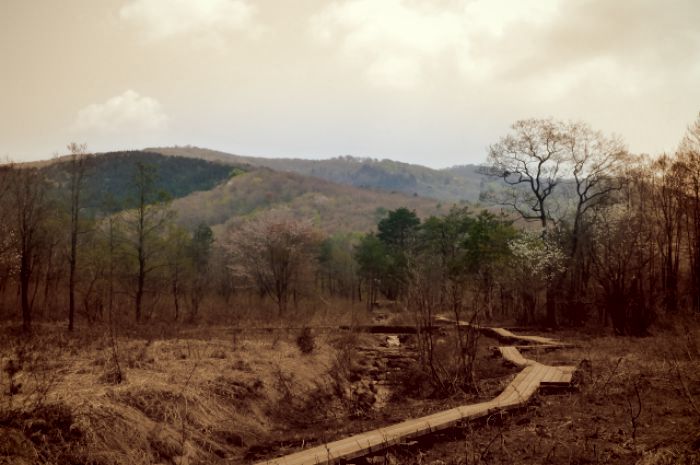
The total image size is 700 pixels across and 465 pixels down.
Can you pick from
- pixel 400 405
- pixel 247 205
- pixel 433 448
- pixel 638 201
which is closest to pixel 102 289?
pixel 400 405

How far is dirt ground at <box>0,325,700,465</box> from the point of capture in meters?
9.15

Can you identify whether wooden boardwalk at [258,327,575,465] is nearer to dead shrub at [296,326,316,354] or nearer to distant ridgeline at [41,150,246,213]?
dead shrub at [296,326,316,354]

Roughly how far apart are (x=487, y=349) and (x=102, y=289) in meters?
27.9

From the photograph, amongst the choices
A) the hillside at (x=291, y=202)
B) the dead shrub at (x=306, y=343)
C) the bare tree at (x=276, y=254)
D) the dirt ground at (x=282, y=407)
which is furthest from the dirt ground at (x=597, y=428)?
the hillside at (x=291, y=202)

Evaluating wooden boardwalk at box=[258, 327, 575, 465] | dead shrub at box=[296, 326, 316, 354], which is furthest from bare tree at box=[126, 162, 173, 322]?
wooden boardwalk at box=[258, 327, 575, 465]

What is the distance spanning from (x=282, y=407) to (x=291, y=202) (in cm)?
14587

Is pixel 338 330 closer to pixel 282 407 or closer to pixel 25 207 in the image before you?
pixel 282 407

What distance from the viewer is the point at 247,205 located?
152 m

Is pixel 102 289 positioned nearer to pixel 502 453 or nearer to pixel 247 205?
pixel 502 453

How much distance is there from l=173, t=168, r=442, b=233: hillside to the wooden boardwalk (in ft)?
393

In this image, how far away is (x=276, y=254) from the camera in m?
50.5

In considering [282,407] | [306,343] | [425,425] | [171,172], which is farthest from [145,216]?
[171,172]

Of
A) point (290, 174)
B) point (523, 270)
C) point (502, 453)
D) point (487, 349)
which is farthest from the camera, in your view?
point (290, 174)

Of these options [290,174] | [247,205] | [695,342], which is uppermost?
[290,174]
